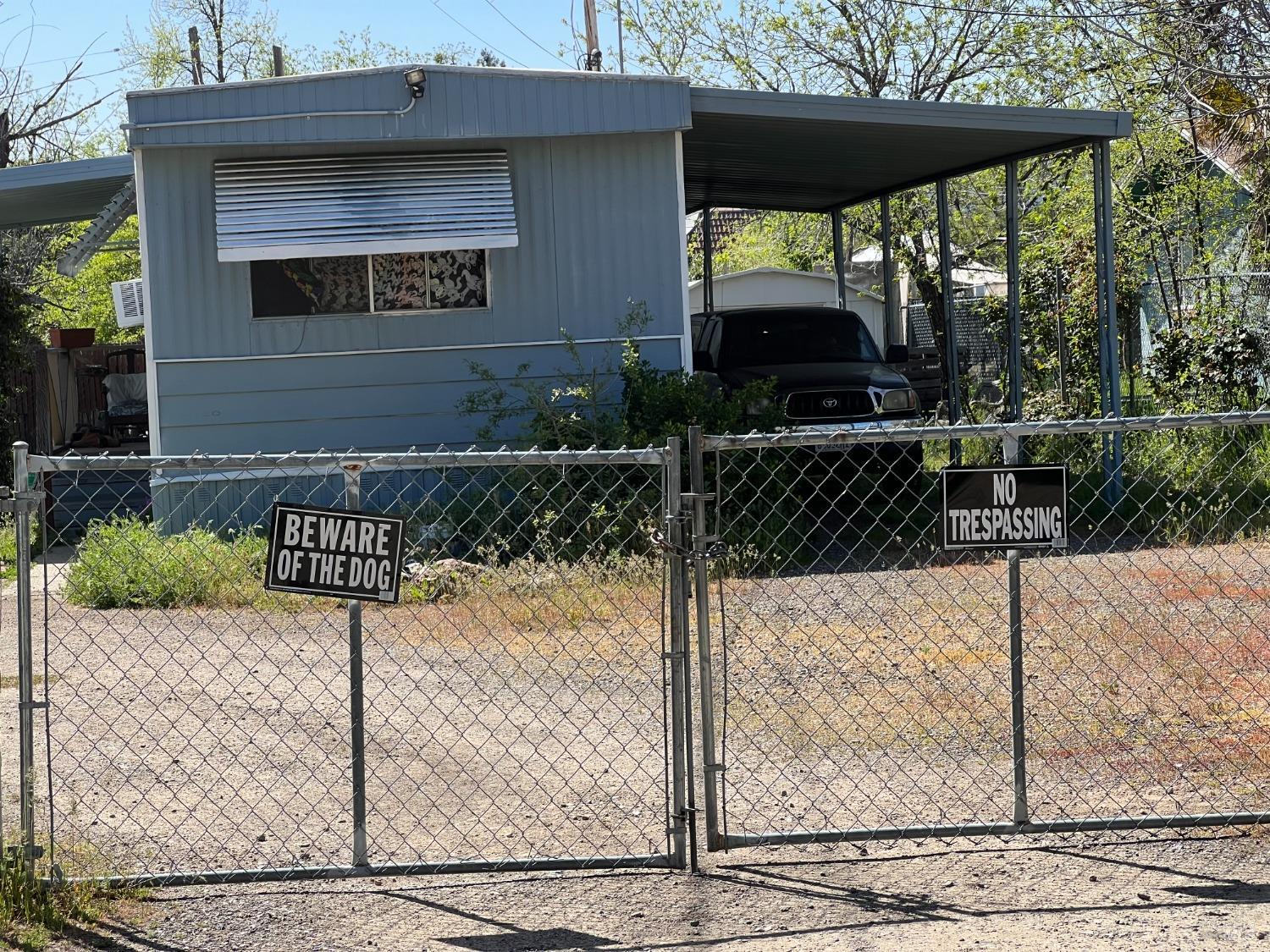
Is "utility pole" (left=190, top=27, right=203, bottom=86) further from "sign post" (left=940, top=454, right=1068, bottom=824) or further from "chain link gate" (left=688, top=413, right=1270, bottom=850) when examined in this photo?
"sign post" (left=940, top=454, right=1068, bottom=824)

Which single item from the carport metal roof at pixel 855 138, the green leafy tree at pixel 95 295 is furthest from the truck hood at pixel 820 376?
the green leafy tree at pixel 95 295

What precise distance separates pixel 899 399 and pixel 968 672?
18.2 feet

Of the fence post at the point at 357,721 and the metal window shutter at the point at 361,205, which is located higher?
the metal window shutter at the point at 361,205

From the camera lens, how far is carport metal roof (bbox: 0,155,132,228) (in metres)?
12.2

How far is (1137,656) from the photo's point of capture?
7332mm

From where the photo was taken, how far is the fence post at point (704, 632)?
450 centimetres

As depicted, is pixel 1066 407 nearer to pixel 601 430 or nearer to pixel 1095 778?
pixel 601 430

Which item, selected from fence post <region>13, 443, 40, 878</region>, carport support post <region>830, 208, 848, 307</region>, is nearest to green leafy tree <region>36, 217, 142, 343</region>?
carport support post <region>830, 208, 848, 307</region>

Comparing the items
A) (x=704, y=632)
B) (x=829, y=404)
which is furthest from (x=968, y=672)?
(x=829, y=404)

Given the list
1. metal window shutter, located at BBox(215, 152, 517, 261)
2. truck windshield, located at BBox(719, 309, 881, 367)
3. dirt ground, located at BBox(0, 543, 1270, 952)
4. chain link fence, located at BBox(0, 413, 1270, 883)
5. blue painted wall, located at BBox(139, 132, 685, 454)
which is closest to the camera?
dirt ground, located at BBox(0, 543, 1270, 952)

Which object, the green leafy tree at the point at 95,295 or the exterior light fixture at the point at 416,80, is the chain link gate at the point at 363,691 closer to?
the exterior light fixture at the point at 416,80

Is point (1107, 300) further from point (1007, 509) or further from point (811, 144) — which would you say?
point (1007, 509)

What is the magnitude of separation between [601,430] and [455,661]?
11.2ft

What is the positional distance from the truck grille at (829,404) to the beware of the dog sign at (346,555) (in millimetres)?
8032
